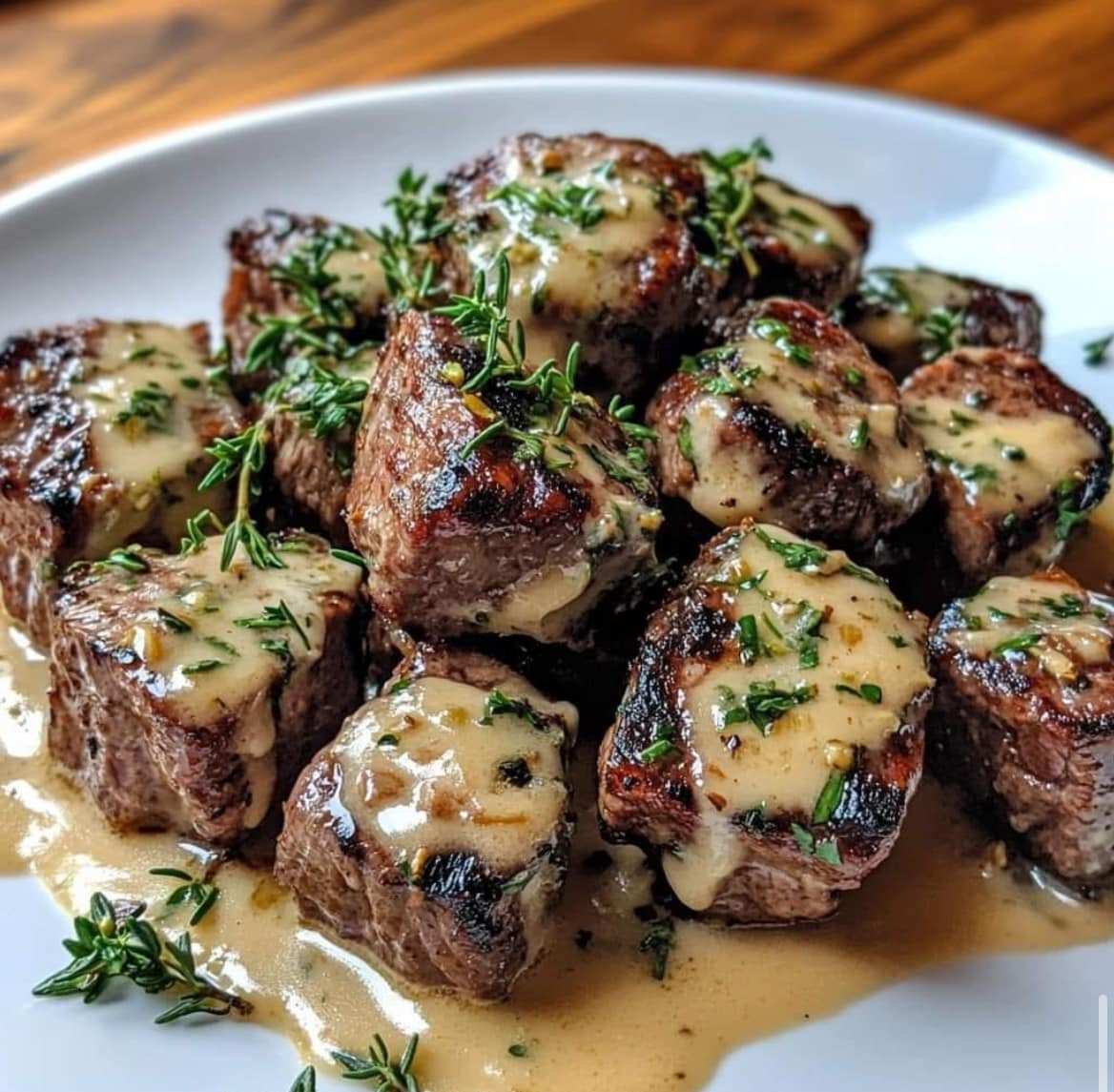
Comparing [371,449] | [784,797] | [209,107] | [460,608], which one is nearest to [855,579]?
[784,797]

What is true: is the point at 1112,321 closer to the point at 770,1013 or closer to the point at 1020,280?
the point at 1020,280

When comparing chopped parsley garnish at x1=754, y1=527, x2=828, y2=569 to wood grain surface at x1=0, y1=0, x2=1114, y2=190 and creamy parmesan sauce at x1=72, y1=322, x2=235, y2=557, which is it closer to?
creamy parmesan sauce at x1=72, y1=322, x2=235, y2=557

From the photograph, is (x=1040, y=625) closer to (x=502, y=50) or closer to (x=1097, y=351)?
(x=1097, y=351)

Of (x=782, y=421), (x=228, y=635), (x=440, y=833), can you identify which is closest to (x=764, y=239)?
(x=782, y=421)

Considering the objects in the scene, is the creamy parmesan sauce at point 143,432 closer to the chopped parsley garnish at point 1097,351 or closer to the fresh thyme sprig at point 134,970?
the fresh thyme sprig at point 134,970

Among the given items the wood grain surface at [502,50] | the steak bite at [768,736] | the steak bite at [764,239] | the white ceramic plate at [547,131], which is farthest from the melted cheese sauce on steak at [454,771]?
the wood grain surface at [502,50]

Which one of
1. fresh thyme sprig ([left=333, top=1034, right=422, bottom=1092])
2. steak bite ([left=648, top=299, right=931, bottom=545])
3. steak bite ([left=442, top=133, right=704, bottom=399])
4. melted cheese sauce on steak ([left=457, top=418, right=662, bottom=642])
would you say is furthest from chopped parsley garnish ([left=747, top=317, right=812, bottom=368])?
fresh thyme sprig ([left=333, top=1034, right=422, bottom=1092])
